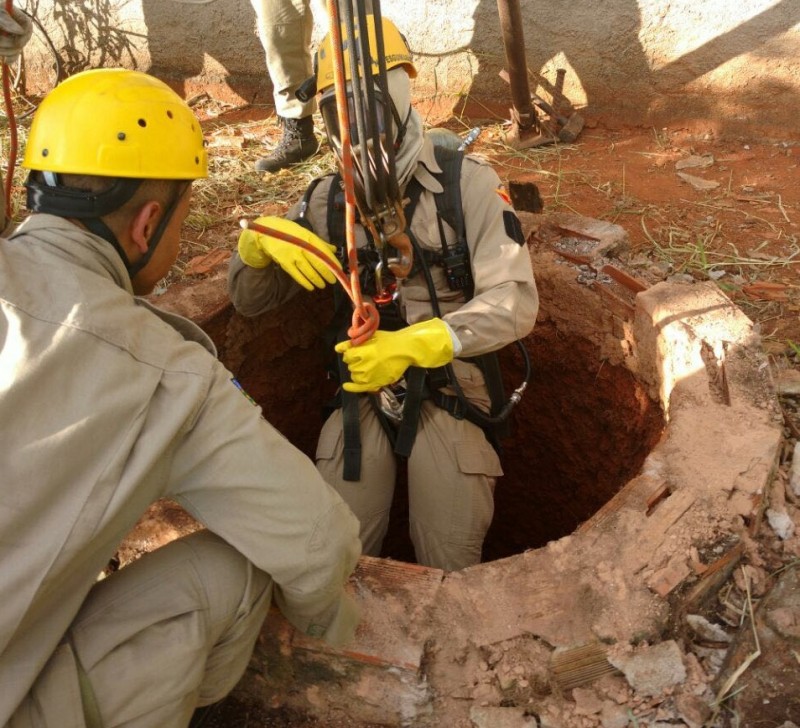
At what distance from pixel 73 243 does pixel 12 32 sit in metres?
0.77

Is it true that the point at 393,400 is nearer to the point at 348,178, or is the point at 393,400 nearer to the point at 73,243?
the point at 348,178

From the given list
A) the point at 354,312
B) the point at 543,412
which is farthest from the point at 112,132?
the point at 543,412

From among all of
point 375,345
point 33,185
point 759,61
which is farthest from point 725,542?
point 759,61

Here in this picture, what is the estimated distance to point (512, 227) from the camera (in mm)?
2887

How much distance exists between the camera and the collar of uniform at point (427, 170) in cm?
293

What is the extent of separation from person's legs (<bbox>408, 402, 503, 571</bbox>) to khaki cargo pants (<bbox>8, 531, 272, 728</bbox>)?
3.23 ft

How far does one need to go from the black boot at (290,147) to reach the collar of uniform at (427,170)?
8.47 feet

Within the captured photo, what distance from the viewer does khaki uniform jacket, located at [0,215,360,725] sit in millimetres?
1581

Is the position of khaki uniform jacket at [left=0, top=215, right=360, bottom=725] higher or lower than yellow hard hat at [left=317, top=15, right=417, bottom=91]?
lower

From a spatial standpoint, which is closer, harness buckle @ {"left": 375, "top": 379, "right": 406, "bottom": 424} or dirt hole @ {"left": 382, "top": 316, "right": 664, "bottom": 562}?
harness buckle @ {"left": 375, "top": 379, "right": 406, "bottom": 424}

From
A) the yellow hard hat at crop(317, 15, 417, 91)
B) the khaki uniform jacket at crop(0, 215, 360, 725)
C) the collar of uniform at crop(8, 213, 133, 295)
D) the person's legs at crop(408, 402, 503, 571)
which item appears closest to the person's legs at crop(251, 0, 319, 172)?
the yellow hard hat at crop(317, 15, 417, 91)

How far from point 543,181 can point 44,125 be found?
3.60 m

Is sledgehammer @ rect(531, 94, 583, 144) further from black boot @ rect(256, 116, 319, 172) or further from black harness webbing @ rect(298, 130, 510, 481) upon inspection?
black harness webbing @ rect(298, 130, 510, 481)

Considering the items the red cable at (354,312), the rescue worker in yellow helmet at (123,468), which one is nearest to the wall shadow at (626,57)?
the red cable at (354,312)
